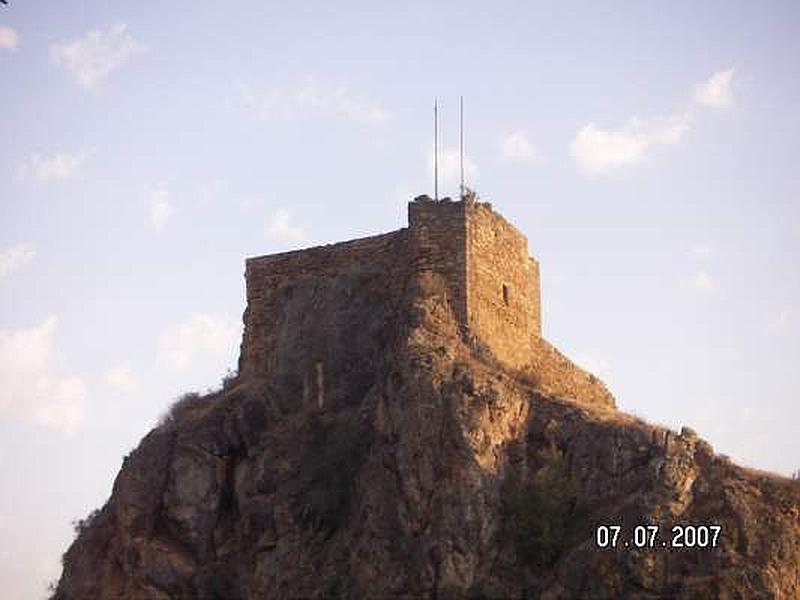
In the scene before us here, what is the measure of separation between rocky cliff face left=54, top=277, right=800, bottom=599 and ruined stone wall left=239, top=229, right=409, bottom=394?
133mm

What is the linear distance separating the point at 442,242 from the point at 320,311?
138 inches

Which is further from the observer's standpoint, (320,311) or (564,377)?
(564,377)

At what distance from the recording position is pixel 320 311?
123 feet

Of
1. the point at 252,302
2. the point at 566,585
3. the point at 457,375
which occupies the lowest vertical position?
the point at 566,585

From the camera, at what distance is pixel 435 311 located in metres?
35.4

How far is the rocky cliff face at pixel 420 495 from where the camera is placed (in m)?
30.9

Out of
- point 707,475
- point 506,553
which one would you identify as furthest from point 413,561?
point 707,475

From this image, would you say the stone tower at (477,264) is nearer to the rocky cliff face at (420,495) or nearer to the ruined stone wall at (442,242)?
the ruined stone wall at (442,242)

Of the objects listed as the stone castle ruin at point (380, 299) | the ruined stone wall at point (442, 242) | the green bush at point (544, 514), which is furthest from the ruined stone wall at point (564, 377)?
the green bush at point (544, 514)

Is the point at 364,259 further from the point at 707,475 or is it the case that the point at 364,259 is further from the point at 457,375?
the point at 707,475

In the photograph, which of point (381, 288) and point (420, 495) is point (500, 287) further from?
point (420, 495)

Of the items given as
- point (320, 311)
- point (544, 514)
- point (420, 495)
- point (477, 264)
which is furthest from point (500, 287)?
point (544, 514)

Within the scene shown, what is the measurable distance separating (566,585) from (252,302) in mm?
12820

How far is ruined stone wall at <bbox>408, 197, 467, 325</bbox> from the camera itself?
118 ft
